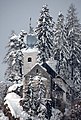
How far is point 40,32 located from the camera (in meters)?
77.8

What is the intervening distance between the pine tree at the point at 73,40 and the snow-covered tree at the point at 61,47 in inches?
36.0

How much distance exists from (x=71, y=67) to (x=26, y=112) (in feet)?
48.1

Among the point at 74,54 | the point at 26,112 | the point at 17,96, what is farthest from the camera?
the point at 74,54

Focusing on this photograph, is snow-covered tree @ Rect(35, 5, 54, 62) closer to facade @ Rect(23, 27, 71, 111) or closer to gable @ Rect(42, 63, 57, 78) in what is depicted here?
facade @ Rect(23, 27, 71, 111)

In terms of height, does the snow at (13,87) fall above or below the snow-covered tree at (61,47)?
below

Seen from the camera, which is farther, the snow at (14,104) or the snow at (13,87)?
the snow at (13,87)

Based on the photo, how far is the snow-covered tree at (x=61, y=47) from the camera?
7825 centimetres

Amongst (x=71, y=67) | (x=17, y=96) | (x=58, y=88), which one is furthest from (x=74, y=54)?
(x=17, y=96)

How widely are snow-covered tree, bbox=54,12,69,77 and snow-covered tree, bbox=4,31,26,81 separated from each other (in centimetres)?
538

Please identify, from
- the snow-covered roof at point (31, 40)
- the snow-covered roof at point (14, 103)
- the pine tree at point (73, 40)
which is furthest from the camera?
the pine tree at point (73, 40)

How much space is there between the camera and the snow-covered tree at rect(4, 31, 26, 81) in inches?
3086

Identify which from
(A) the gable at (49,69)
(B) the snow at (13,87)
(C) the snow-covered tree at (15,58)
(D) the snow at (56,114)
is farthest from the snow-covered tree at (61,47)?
(D) the snow at (56,114)

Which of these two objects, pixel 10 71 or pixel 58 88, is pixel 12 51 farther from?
pixel 58 88

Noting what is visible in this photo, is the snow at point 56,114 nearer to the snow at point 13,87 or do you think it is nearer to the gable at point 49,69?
the gable at point 49,69
